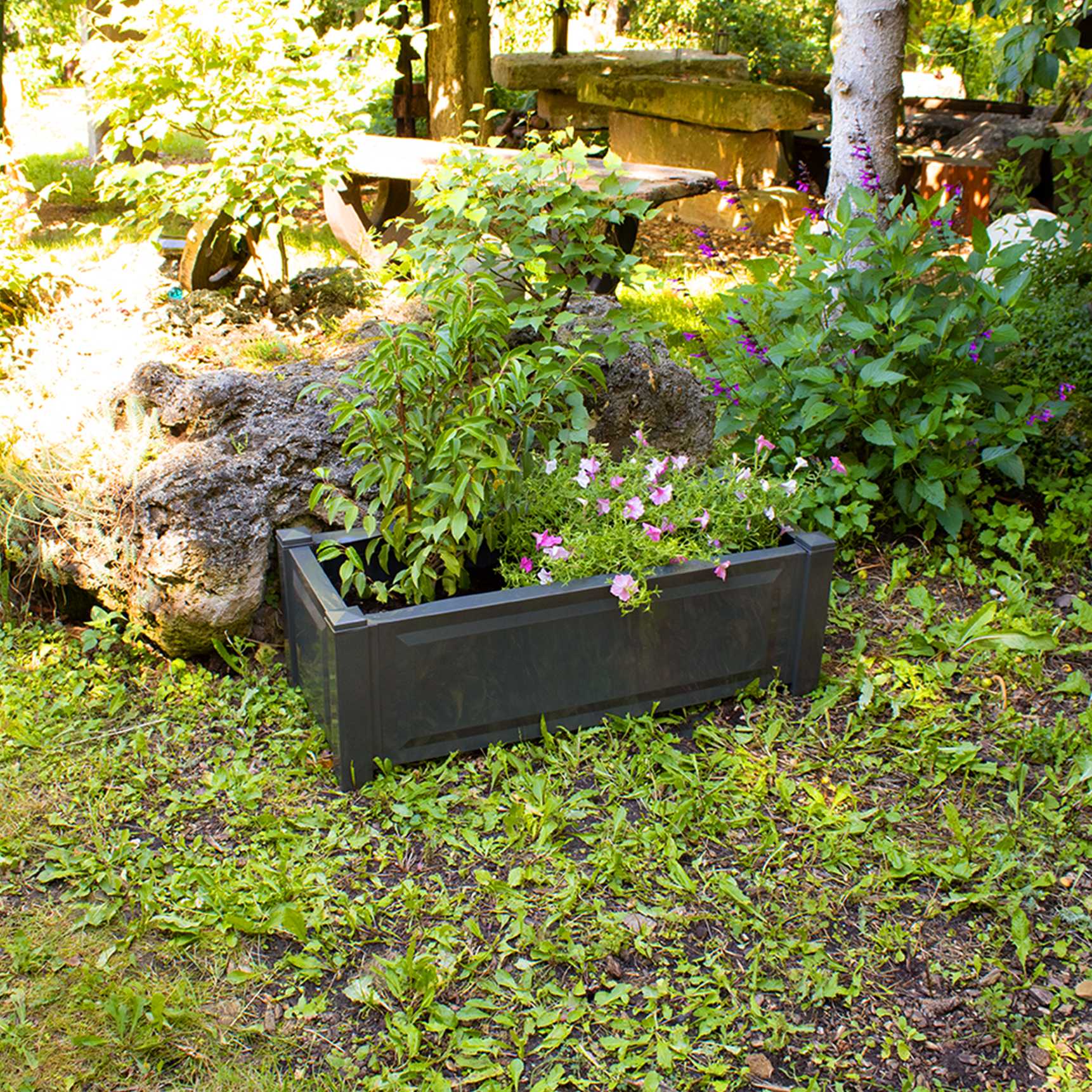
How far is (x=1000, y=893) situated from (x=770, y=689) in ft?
3.00

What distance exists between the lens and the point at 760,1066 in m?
2.21

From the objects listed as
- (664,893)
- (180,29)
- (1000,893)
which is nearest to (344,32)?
(180,29)

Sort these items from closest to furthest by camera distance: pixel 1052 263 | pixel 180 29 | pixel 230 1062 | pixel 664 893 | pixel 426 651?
1. pixel 230 1062
2. pixel 664 893
3. pixel 426 651
4. pixel 180 29
5. pixel 1052 263

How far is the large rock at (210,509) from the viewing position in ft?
10.8

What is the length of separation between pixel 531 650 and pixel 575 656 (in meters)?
0.14

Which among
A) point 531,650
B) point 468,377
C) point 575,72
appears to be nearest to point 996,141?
point 575,72

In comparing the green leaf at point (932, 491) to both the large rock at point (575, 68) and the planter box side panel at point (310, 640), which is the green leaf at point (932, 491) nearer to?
the planter box side panel at point (310, 640)

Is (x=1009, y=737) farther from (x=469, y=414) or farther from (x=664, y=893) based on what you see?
(x=469, y=414)

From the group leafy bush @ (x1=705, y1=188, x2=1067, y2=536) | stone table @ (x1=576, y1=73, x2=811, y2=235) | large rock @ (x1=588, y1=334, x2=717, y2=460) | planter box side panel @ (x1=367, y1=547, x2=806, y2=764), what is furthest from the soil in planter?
stone table @ (x1=576, y1=73, x2=811, y2=235)

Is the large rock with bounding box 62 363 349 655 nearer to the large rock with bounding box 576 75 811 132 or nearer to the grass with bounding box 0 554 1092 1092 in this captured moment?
the grass with bounding box 0 554 1092 1092

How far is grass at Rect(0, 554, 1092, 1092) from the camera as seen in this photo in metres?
2.23

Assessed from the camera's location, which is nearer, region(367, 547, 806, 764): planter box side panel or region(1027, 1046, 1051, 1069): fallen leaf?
region(1027, 1046, 1051, 1069): fallen leaf

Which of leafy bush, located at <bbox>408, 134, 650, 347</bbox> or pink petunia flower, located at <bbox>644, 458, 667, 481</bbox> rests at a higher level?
leafy bush, located at <bbox>408, 134, 650, 347</bbox>

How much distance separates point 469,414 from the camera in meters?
3.04
